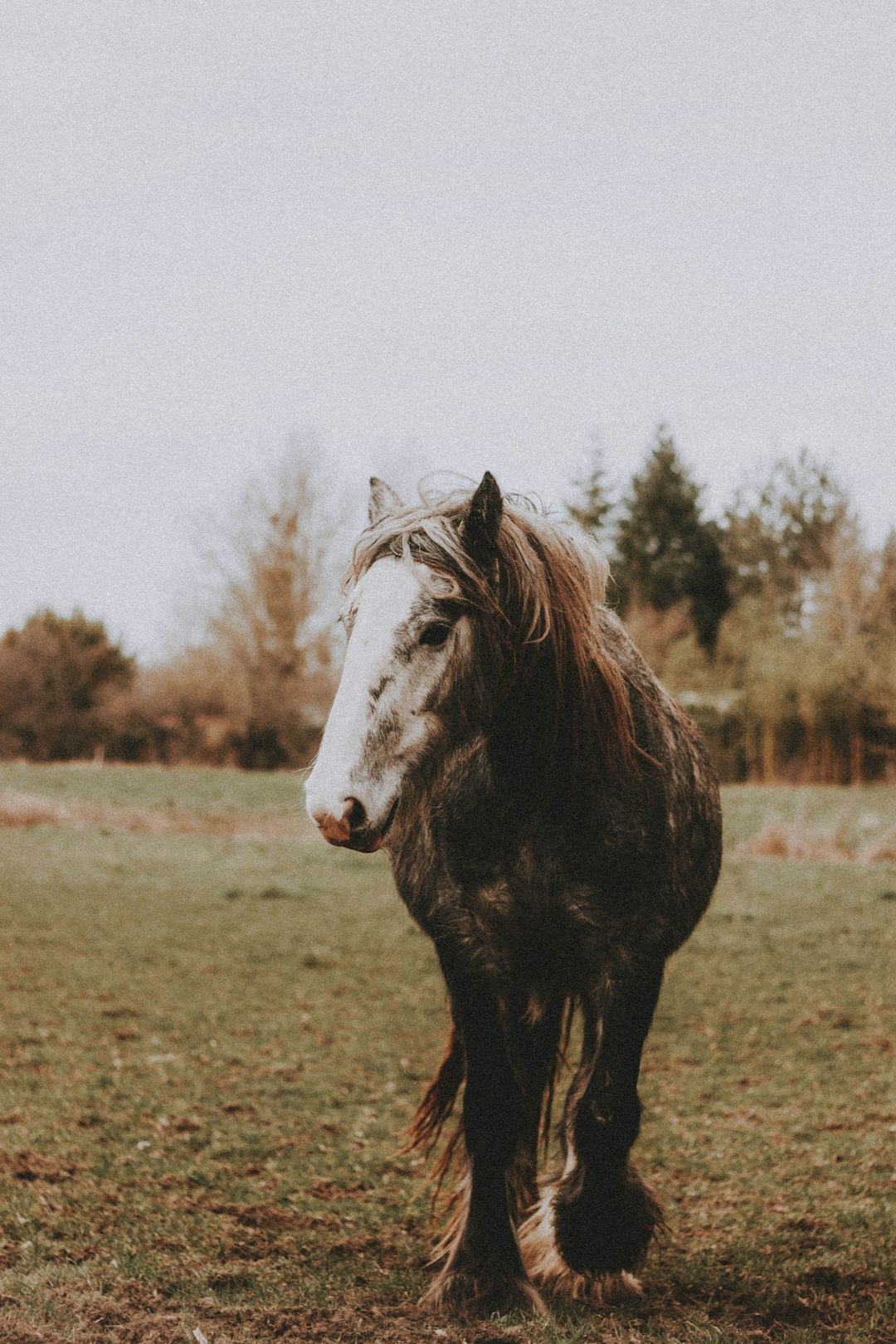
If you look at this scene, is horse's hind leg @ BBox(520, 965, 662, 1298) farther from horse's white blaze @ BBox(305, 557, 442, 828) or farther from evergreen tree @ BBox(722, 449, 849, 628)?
evergreen tree @ BBox(722, 449, 849, 628)

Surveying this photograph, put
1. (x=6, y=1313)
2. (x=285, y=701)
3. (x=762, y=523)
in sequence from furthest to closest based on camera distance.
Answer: (x=762, y=523) < (x=285, y=701) < (x=6, y=1313)

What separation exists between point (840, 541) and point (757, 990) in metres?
27.8

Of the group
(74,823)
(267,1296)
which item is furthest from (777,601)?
(267,1296)

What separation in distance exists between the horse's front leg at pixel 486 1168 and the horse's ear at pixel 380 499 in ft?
4.43

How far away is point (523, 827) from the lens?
3131 millimetres

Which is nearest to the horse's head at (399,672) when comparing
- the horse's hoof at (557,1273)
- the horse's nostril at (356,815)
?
the horse's nostril at (356,815)

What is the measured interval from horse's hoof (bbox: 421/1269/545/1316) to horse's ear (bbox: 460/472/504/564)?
220 cm

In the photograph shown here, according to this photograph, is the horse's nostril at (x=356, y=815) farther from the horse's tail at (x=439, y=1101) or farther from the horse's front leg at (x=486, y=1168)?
the horse's tail at (x=439, y=1101)

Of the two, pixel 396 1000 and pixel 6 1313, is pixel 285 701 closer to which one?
pixel 396 1000

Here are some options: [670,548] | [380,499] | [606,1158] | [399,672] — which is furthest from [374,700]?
[670,548]

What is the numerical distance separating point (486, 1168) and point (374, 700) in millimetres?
1694

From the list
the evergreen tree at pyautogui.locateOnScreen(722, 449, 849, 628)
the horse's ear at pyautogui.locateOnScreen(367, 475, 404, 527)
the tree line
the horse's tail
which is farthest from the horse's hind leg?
the evergreen tree at pyautogui.locateOnScreen(722, 449, 849, 628)

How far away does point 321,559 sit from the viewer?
3628 centimetres

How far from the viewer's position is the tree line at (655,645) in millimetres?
28578
